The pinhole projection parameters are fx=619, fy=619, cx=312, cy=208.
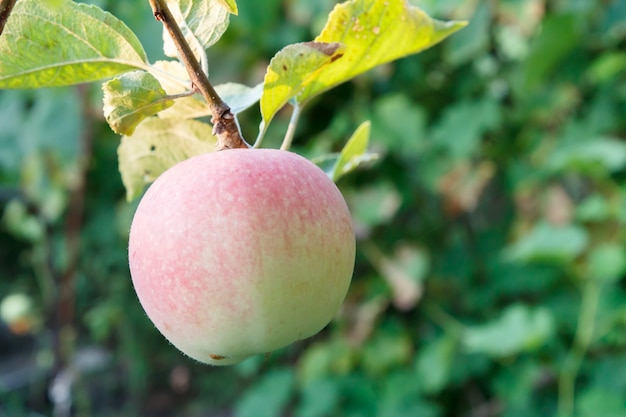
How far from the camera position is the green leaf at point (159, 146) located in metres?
0.33

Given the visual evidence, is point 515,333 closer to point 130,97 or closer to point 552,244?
point 552,244

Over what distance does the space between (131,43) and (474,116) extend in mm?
958

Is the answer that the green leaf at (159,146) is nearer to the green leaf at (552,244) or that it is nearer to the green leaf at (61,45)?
the green leaf at (61,45)

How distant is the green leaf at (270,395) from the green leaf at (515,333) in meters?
0.52

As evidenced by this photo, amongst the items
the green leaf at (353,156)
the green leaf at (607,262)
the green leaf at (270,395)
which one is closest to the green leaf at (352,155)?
the green leaf at (353,156)

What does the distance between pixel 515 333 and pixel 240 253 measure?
92 centimetres

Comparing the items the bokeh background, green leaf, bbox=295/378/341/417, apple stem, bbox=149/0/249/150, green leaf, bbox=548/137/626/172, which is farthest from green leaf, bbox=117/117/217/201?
green leaf, bbox=295/378/341/417

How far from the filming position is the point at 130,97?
27 cm

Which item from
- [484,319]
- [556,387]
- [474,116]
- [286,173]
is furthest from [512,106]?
[286,173]

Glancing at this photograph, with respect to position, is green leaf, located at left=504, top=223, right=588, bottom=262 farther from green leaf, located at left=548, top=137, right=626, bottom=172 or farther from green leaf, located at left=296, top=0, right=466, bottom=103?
green leaf, located at left=296, top=0, right=466, bottom=103

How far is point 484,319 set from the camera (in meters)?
1.35

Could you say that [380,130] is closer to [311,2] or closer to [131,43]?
[311,2]

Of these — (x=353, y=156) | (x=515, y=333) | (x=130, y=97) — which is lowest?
(x=515, y=333)

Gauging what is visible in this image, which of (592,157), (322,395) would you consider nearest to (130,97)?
(592,157)
